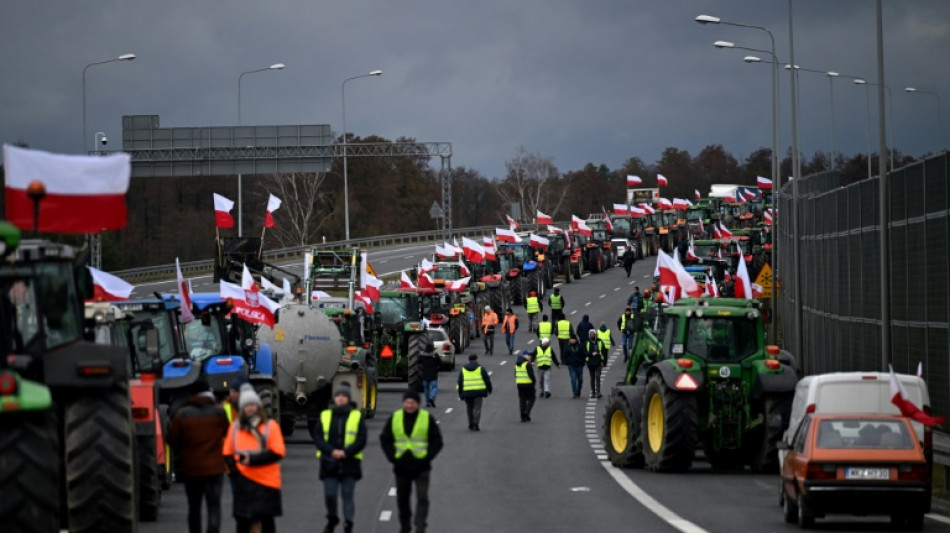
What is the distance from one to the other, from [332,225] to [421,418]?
113884mm

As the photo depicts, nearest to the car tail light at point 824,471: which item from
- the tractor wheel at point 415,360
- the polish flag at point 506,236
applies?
the tractor wheel at point 415,360

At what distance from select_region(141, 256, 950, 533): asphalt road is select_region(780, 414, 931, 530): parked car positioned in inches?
20.2

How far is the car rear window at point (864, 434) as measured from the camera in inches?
800

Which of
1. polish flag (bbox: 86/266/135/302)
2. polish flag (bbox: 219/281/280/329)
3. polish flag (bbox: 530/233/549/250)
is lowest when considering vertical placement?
polish flag (bbox: 219/281/280/329)

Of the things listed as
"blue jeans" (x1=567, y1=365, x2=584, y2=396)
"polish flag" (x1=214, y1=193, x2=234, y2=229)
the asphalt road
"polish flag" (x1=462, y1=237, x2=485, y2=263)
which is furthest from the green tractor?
"polish flag" (x1=462, y1=237, x2=485, y2=263)

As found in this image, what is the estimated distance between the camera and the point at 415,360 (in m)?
45.0

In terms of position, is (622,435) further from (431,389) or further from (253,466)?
(253,466)

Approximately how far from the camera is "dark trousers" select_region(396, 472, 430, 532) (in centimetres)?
1856

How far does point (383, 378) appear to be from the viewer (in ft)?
154

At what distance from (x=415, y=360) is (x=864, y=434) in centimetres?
2531

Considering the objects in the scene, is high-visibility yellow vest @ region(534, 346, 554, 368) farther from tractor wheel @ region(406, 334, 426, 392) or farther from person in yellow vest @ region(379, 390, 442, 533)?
person in yellow vest @ region(379, 390, 442, 533)

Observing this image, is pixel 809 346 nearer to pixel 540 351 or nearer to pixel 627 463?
pixel 540 351

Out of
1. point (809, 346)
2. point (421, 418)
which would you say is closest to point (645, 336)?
point (421, 418)

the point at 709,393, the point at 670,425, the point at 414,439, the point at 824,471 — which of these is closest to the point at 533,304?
the point at 709,393
